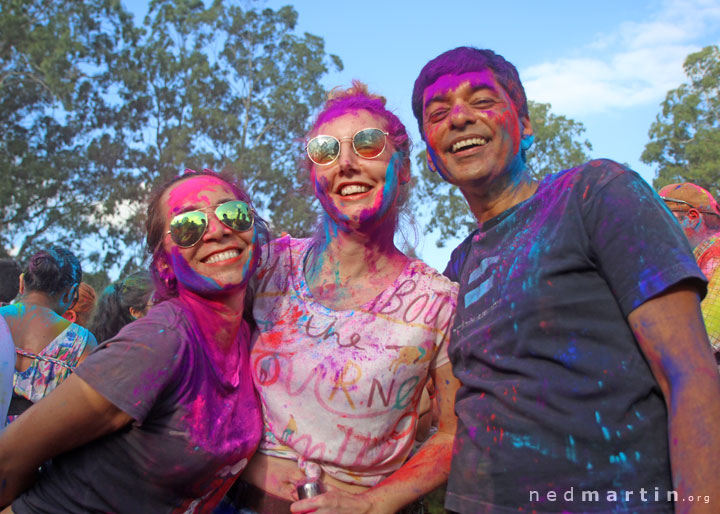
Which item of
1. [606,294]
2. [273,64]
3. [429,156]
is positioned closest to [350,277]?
[429,156]

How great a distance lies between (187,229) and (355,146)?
79cm

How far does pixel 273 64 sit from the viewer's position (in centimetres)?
2389

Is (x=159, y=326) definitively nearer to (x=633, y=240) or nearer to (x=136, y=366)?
(x=136, y=366)

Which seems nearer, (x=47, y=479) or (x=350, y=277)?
(x=47, y=479)

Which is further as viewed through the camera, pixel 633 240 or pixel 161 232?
pixel 161 232

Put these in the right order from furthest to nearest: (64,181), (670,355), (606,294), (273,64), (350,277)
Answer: (273,64), (64,181), (350,277), (606,294), (670,355)

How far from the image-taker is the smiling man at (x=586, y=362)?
1458 mm

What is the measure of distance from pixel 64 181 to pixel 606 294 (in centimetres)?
2363

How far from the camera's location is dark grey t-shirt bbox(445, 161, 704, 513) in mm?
1502

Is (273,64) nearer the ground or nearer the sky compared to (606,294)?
nearer the sky

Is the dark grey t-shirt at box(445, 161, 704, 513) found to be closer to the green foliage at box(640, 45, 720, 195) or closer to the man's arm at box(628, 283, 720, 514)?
the man's arm at box(628, 283, 720, 514)

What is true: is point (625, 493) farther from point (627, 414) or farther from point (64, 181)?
point (64, 181)

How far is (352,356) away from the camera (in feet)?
7.10

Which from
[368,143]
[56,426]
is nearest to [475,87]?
[368,143]
